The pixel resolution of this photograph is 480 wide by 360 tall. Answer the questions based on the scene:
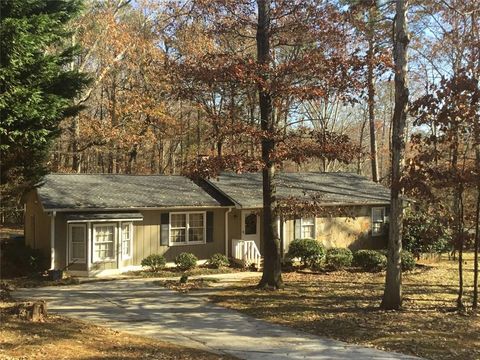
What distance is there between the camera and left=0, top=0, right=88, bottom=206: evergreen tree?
10797mm

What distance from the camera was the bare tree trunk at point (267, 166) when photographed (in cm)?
1450

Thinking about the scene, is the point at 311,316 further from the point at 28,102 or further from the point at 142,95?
the point at 142,95

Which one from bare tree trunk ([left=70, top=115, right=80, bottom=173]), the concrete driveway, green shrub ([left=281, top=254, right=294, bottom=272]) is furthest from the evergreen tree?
bare tree trunk ([left=70, top=115, right=80, bottom=173])

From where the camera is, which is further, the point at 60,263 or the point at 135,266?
the point at 135,266

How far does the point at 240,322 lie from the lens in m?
10.9

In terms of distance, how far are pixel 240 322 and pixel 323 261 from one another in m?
10.1

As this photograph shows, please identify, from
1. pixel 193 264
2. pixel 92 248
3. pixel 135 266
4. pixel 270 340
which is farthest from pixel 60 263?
pixel 270 340

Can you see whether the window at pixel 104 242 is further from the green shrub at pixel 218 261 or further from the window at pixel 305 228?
the window at pixel 305 228

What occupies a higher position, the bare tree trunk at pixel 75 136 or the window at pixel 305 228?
the bare tree trunk at pixel 75 136

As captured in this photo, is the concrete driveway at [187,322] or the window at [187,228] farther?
the window at [187,228]

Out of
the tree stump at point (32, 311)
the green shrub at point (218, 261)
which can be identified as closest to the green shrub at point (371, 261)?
the green shrub at point (218, 261)

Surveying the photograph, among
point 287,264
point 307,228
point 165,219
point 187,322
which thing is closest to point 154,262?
point 165,219

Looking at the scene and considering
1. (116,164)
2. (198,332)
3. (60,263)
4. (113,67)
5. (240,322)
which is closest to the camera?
(198,332)

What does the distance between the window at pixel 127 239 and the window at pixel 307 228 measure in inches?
301
